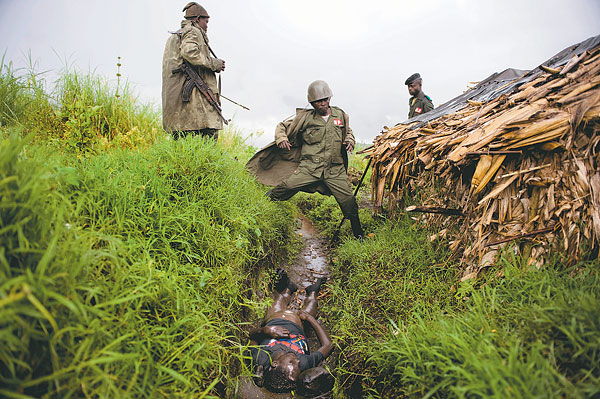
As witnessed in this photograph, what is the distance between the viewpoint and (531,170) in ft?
7.09

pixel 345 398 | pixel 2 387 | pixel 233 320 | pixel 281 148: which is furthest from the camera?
pixel 281 148

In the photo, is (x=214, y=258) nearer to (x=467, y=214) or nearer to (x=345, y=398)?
(x=345, y=398)

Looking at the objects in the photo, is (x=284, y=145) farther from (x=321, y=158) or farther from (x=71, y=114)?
(x=71, y=114)

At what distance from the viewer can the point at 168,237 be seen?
2.45 m

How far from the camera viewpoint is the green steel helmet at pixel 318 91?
15.1 feet

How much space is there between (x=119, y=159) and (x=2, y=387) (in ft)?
7.71

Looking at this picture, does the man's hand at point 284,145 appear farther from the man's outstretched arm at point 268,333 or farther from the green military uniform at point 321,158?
the man's outstretched arm at point 268,333

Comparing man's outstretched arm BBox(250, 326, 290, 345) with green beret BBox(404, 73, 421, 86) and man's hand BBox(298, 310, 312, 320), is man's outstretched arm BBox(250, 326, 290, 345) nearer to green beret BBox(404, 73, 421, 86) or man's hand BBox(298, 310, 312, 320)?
man's hand BBox(298, 310, 312, 320)

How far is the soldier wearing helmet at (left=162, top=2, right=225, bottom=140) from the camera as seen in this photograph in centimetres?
417

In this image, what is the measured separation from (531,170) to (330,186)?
274cm

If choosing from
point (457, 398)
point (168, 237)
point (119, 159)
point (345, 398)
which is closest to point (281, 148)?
point (119, 159)

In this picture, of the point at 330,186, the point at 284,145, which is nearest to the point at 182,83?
the point at 284,145

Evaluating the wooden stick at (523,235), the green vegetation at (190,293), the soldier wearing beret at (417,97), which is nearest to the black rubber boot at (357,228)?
the green vegetation at (190,293)

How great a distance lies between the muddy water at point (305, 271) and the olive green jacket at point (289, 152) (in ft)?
3.56
